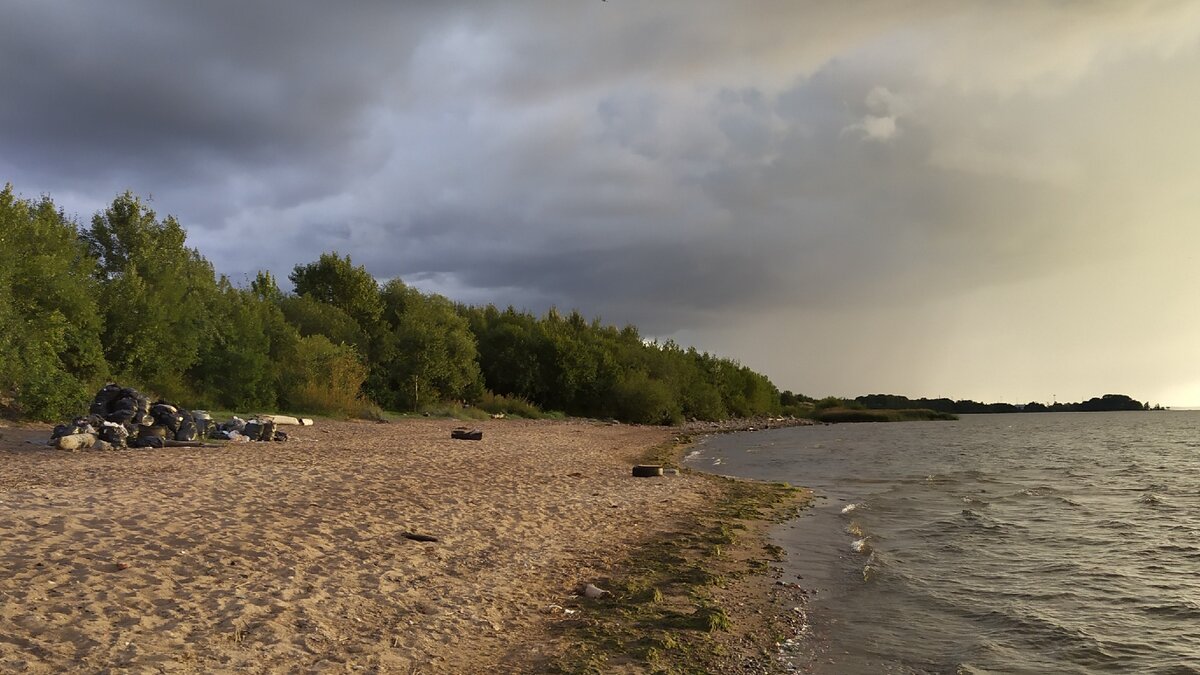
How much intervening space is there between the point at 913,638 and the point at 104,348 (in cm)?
3346

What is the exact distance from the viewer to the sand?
695cm

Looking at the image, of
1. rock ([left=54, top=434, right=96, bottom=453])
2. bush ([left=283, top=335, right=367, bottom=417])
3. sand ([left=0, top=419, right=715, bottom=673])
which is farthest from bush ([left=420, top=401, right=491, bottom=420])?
sand ([left=0, top=419, right=715, bottom=673])

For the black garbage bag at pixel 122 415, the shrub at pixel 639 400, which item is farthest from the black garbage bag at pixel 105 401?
the shrub at pixel 639 400

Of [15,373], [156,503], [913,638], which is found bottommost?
[913,638]

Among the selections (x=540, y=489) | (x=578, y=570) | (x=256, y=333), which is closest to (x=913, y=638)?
(x=578, y=570)

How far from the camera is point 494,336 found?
72250 mm

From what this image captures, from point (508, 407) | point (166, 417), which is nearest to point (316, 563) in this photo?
point (166, 417)

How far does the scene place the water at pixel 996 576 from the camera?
9242 millimetres

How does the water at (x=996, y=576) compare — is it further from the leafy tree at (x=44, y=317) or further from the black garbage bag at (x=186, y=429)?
the leafy tree at (x=44, y=317)

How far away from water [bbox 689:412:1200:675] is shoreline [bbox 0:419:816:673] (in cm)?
121

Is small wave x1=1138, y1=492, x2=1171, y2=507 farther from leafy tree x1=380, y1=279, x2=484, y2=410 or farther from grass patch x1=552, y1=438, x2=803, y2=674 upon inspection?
leafy tree x1=380, y1=279, x2=484, y2=410

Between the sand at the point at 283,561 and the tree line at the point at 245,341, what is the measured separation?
10.00 m

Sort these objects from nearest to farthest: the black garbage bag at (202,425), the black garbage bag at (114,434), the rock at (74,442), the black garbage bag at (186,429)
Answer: the rock at (74,442), the black garbage bag at (114,434), the black garbage bag at (186,429), the black garbage bag at (202,425)

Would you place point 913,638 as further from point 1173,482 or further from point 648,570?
point 1173,482
